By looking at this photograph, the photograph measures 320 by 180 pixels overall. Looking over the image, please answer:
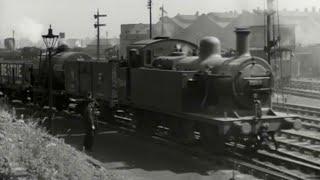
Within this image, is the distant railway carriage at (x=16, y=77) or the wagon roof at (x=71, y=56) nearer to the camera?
the wagon roof at (x=71, y=56)

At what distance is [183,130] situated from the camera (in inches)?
543

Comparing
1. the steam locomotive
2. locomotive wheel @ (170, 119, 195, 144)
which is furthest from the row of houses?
locomotive wheel @ (170, 119, 195, 144)

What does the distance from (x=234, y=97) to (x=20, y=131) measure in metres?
5.13

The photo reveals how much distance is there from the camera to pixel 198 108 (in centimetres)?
1327

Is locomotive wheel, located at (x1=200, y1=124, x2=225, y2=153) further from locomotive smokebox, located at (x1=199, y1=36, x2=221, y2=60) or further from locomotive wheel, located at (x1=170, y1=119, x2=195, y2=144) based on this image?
locomotive smokebox, located at (x1=199, y1=36, x2=221, y2=60)

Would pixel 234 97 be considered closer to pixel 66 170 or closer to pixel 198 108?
pixel 198 108

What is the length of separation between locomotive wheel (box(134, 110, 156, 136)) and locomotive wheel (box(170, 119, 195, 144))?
5.02ft

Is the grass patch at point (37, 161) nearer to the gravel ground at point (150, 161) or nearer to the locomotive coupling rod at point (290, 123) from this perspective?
the gravel ground at point (150, 161)

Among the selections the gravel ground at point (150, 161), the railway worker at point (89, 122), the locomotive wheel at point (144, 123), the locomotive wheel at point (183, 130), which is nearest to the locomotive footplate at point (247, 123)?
the locomotive wheel at point (183, 130)

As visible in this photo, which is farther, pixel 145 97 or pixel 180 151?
pixel 145 97

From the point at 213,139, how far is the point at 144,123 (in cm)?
365

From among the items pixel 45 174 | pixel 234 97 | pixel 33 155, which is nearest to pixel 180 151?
pixel 234 97

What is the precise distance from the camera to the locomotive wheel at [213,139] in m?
12.6

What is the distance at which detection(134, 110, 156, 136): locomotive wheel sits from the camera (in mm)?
15703
